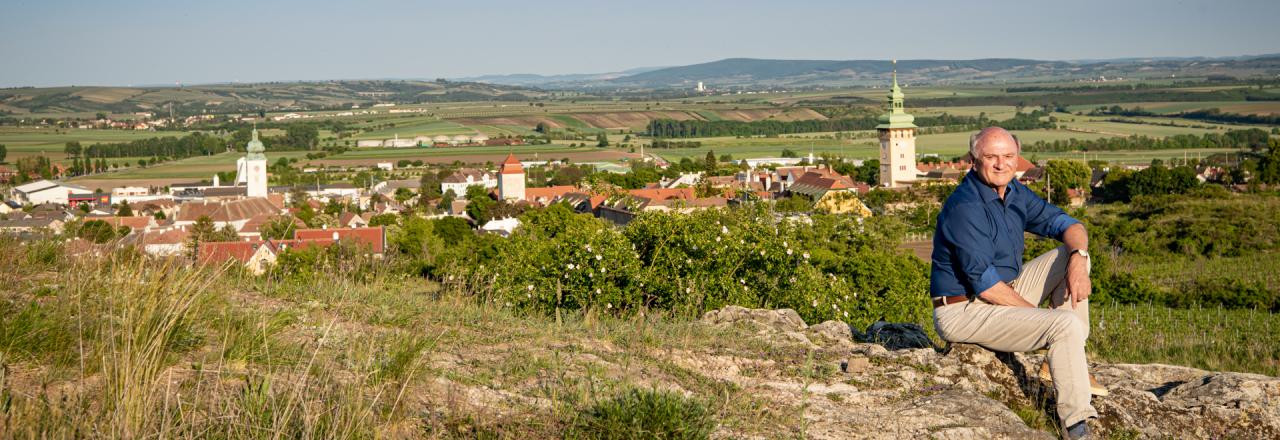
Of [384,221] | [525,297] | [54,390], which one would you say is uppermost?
[54,390]

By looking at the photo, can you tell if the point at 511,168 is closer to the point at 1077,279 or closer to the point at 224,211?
the point at 224,211

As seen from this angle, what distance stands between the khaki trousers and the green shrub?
1669mm

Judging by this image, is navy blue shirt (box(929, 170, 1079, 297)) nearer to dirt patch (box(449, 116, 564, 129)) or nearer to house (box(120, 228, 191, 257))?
house (box(120, 228, 191, 257))

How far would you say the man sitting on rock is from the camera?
472 centimetres

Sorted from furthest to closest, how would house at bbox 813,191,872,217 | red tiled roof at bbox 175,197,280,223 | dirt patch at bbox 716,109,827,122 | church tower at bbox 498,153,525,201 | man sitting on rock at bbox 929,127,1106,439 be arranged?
dirt patch at bbox 716,109,827,122
church tower at bbox 498,153,525,201
red tiled roof at bbox 175,197,280,223
house at bbox 813,191,872,217
man sitting on rock at bbox 929,127,1106,439

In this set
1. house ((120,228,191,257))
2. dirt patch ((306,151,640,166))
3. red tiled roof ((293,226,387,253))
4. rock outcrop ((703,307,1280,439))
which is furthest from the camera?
dirt patch ((306,151,640,166))

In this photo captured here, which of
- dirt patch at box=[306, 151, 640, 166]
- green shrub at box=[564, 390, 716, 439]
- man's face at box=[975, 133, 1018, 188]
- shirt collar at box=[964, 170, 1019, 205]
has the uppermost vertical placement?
man's face at box=[975, 133, 1018, 188]

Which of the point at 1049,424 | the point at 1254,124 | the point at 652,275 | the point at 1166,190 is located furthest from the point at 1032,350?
the point at 1254,124

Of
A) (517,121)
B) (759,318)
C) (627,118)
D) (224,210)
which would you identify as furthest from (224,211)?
(627,118)

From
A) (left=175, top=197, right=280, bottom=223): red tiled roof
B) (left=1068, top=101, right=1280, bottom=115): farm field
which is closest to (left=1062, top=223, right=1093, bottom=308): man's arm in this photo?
(left=175, top=197, right=280, bottom=223): red tiled roof

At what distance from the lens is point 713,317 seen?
22.6 ft

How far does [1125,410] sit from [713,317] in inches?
107

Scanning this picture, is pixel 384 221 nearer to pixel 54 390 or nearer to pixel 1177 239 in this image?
pixel 1177 239

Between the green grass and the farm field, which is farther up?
the farm field
